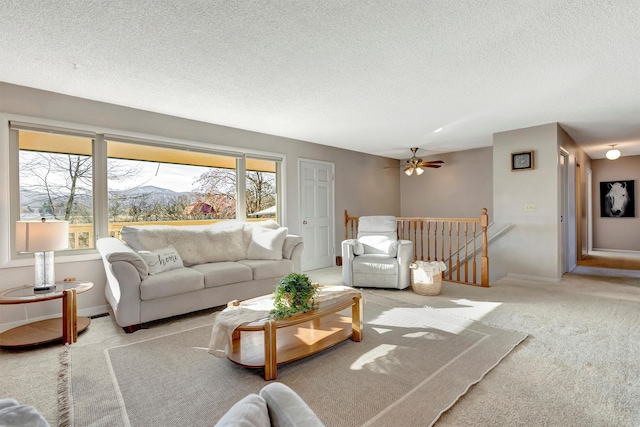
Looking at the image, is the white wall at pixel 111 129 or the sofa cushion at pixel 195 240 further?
the sofa cushion at pixel 195 240

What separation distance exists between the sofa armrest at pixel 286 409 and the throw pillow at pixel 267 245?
10.6ft

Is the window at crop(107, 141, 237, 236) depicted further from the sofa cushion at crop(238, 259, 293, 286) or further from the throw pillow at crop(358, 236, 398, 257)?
the throw pillow at crop(358, 236, 398, 257)

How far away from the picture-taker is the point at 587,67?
8.91ft

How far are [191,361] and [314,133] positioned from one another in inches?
147

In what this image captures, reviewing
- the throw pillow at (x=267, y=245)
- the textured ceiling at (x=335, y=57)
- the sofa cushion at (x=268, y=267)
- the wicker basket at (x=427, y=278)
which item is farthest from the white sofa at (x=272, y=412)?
the wicker basket at (x=427, y=278)

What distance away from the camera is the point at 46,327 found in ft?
9.46

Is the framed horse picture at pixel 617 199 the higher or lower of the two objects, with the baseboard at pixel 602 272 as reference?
higher

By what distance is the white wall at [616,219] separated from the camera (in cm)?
699

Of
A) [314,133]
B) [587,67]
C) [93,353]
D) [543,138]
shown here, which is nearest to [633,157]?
[543,138]

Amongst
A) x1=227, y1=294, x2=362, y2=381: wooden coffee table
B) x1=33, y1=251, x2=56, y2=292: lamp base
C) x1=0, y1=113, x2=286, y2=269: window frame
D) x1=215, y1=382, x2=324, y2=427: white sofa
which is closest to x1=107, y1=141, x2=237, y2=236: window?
x1=0, y1=113, x2=286, y2=269: window frame

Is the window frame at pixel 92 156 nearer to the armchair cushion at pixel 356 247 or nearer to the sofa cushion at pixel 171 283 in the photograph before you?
the sofa cushion at pixel 171 283

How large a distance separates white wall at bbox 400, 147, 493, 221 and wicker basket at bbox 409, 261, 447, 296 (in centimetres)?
305

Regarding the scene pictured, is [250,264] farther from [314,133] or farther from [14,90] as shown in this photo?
[14,90]

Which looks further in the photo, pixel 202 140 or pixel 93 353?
pixel 202 140
